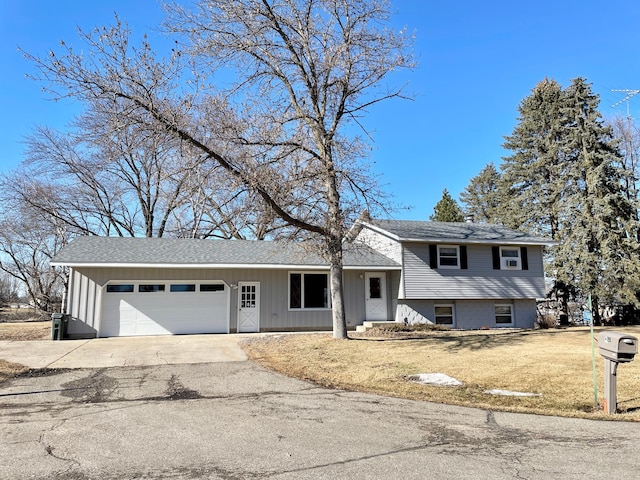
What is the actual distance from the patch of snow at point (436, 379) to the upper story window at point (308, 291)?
30.5 feet

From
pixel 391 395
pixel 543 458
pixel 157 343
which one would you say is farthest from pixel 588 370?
pixel 157 343

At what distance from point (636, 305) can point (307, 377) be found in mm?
20156

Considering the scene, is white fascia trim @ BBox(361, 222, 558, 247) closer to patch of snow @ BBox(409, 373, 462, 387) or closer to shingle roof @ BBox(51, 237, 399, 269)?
shingle roof @ BBox(51, 237, 399, 269)

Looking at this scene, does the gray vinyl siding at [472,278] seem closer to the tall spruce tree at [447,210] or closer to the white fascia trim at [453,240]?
the white fascia trim at [453,240]

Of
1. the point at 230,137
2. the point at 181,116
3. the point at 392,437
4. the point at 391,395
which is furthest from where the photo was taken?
the point at 230,137

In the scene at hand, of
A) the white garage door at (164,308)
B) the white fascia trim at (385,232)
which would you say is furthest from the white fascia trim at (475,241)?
the white garage door at (164,308)

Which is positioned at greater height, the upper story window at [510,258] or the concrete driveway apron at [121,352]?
the upper story window at [510,258]

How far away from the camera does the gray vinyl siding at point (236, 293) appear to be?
15.1 metres

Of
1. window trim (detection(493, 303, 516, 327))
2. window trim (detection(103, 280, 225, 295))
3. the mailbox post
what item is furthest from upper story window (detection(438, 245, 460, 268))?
the mailbox post

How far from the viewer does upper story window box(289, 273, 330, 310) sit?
57.1 feet

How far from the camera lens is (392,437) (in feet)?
15.7

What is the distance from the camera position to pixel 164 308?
1591cm

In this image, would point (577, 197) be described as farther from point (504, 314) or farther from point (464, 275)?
point (464, 275)

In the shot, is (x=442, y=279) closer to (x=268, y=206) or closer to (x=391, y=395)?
(x=268, y=206)
